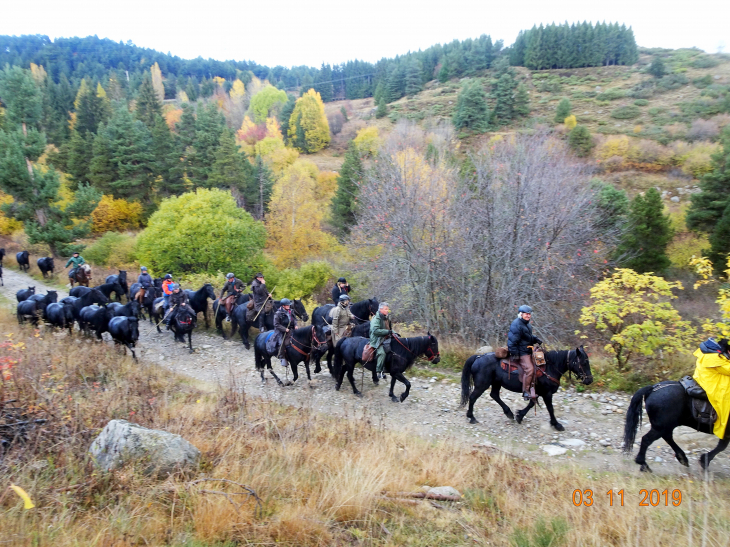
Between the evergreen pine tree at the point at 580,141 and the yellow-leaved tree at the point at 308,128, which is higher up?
the yellow-leaved tree at the point at 308,128

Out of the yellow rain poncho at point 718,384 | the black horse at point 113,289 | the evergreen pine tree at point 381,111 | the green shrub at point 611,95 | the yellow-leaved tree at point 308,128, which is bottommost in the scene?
the black horse at point 113,289

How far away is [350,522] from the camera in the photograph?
4.57m

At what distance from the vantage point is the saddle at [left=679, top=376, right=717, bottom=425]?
21.3 feet

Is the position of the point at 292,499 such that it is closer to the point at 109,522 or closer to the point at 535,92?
the point at 109,522

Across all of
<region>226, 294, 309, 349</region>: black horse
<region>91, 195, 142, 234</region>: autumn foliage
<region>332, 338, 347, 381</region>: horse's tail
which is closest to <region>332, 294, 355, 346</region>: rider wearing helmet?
<region>332, 338, 347, 381</region>: horse's tail

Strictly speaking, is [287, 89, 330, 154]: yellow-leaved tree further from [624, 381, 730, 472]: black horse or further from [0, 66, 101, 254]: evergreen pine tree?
Answer: [624, 381, 730, 472]: black horse

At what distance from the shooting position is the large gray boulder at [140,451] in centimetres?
482

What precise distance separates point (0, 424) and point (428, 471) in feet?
18.2

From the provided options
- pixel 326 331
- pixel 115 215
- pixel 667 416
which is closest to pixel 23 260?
pixel 115 215

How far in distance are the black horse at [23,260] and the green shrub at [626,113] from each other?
66.1 m

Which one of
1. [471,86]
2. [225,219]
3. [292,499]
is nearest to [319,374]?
[292,499]

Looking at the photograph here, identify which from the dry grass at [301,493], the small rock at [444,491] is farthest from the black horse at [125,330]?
the small rock at [444,491]

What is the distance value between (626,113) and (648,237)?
4498cm

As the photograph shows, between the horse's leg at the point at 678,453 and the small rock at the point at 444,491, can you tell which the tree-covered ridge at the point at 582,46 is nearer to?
the horse's leg at the point at 678,453
